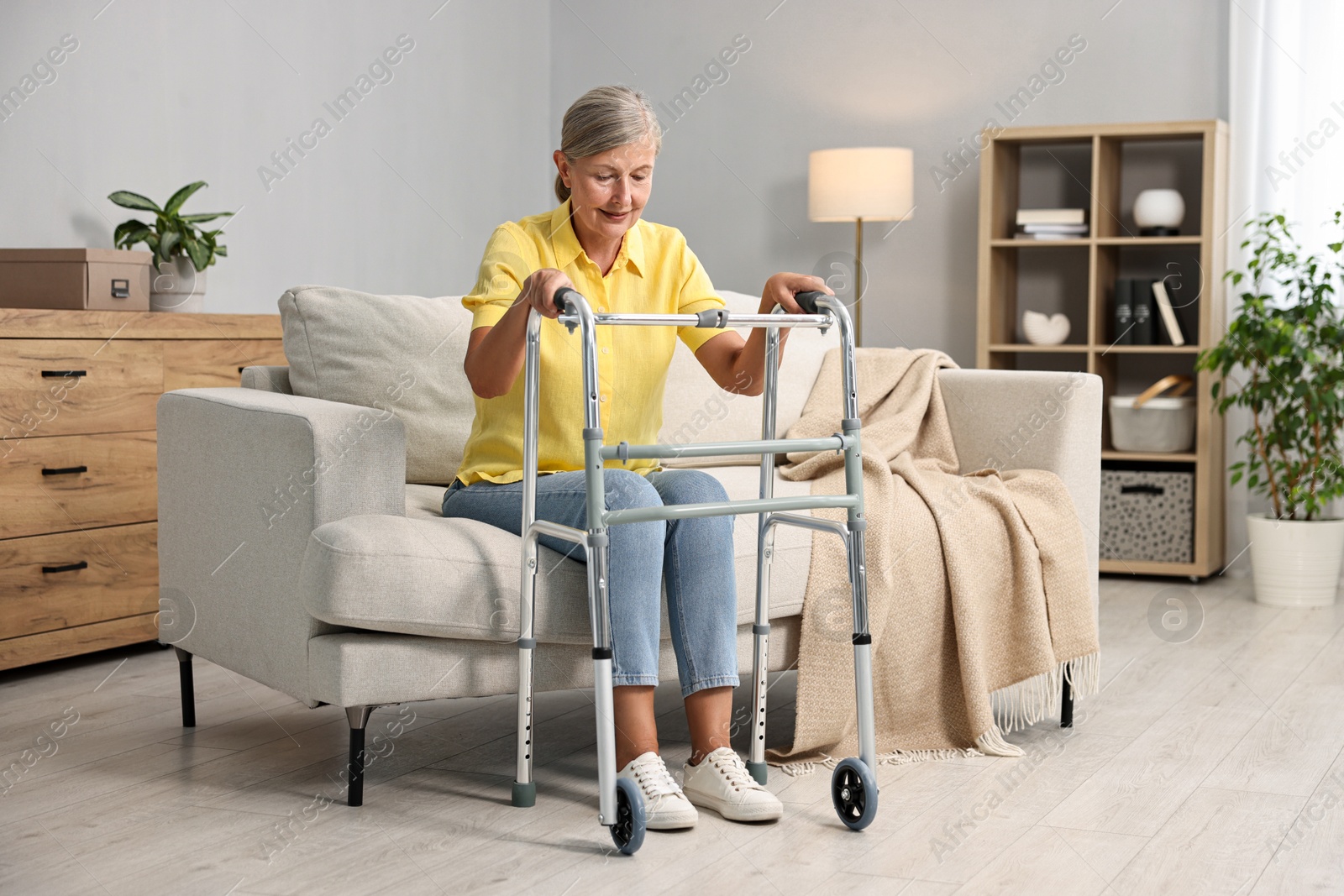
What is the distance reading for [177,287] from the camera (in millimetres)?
3021

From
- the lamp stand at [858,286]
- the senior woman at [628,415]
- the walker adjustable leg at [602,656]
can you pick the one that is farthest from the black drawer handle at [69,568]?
the lamp stand at [858,286]

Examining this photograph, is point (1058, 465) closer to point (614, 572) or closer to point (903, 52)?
point (614, 572)

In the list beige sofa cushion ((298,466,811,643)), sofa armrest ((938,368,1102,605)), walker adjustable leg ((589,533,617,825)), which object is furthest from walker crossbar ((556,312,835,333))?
sofa armrest ((938,368,1102,605))

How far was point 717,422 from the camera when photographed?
274 cm

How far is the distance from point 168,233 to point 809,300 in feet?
5.87

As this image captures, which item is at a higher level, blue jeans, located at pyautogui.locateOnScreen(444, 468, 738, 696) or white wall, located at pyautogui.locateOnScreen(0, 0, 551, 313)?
white wall, located at pyautogui.locateOnScreen(0, 0, 551, 313)

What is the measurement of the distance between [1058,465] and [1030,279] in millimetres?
2040

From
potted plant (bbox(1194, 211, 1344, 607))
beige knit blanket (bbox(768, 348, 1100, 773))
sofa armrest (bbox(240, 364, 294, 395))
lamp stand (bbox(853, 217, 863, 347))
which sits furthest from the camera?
lamp stand (bbox(853, 217, 863, 347))

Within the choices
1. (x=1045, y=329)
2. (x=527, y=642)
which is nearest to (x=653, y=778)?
(x=527, y=642)

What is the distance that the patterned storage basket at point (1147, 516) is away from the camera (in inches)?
152

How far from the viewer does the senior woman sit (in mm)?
1809

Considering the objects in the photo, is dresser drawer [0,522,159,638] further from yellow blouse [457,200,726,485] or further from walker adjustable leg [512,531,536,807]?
walker adjustable leg [512,531,536,807]

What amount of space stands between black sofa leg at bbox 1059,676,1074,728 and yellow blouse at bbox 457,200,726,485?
850mm

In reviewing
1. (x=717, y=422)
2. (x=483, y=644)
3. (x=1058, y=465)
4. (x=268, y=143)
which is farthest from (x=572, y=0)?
(x=483, y=644)
